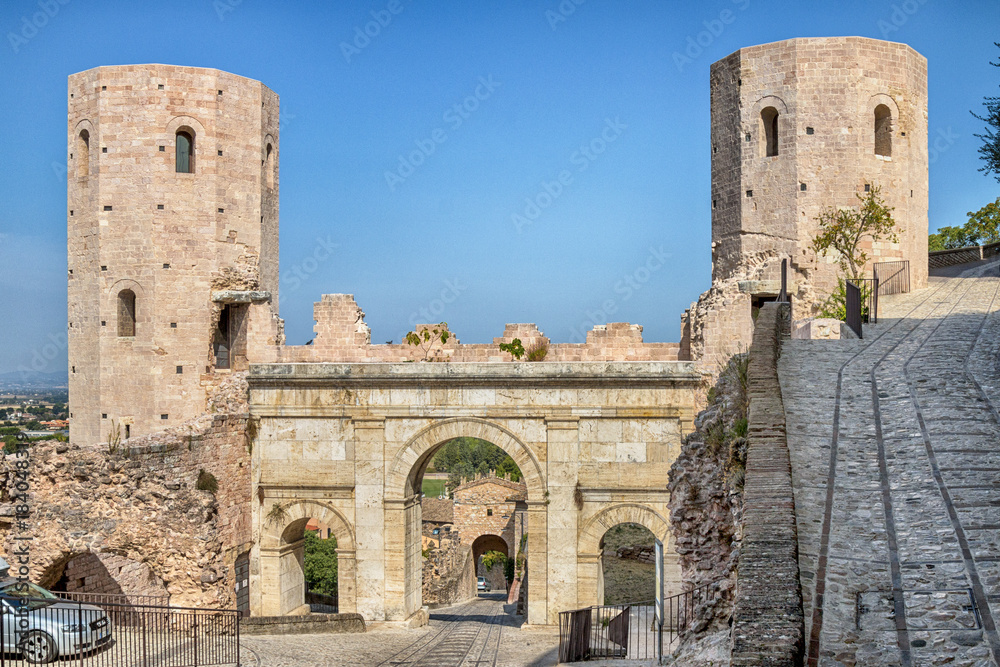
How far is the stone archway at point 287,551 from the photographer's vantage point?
17.4 meters

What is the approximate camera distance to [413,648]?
15453mm

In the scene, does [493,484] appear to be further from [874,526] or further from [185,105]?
[874,526]

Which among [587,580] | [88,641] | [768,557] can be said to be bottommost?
[587,580]

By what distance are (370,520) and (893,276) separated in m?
12.9

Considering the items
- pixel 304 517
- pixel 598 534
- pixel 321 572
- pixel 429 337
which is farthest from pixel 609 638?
pixel 321 572

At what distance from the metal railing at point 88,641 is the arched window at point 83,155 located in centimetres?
966

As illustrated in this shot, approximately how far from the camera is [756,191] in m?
19.3

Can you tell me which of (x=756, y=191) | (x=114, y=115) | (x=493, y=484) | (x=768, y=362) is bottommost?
(x=493, y=484)

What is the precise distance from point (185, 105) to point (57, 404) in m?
10.6

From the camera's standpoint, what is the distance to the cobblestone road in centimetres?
1391

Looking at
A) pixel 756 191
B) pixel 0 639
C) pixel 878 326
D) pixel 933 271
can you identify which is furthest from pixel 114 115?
pixel 933 271

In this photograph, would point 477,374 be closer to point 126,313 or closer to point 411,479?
point 411,479

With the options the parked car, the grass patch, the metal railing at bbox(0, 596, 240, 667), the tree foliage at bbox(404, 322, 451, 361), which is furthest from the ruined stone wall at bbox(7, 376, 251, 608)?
the grass patch

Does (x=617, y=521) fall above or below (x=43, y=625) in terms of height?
above
